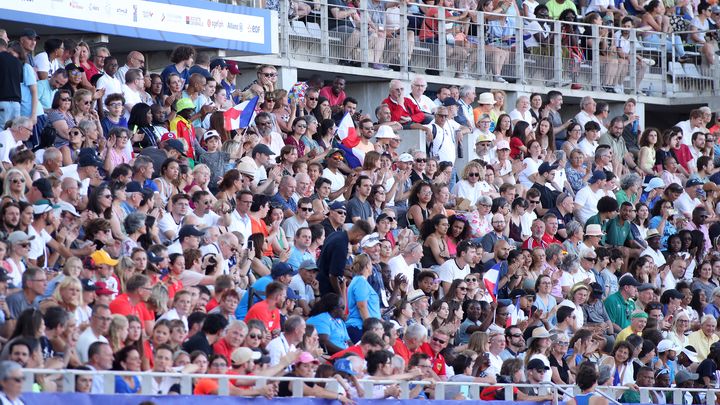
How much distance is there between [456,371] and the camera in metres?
14.6

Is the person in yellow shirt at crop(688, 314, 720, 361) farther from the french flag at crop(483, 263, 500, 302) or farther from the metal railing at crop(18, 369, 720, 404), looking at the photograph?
the french flag at crop(483, 263, 500, 302)

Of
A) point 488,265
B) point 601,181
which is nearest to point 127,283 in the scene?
point 488,265

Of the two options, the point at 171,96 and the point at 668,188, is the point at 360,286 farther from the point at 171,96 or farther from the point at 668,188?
the point at 668,188

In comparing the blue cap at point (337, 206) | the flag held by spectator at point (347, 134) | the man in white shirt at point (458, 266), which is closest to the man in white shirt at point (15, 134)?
the blue cap at point (337, 206)

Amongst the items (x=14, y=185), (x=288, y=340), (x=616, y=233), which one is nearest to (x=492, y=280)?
(x=616, y=233)

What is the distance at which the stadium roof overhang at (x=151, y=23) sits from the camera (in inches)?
721

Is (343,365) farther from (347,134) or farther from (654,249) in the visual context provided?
(654,249)

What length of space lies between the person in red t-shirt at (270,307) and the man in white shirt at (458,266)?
337 centimetres

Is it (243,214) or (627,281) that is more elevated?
(243,214)

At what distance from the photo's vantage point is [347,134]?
18.9 metres

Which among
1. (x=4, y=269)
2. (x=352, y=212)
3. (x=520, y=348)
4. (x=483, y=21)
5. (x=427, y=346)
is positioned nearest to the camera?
(x=4, y=269)

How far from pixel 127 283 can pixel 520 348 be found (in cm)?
433

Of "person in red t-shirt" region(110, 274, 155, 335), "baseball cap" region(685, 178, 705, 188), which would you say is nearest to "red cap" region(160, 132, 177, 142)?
"person in red t-shirt" region(110, 274, 155, 335)

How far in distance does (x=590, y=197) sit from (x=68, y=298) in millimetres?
9533
